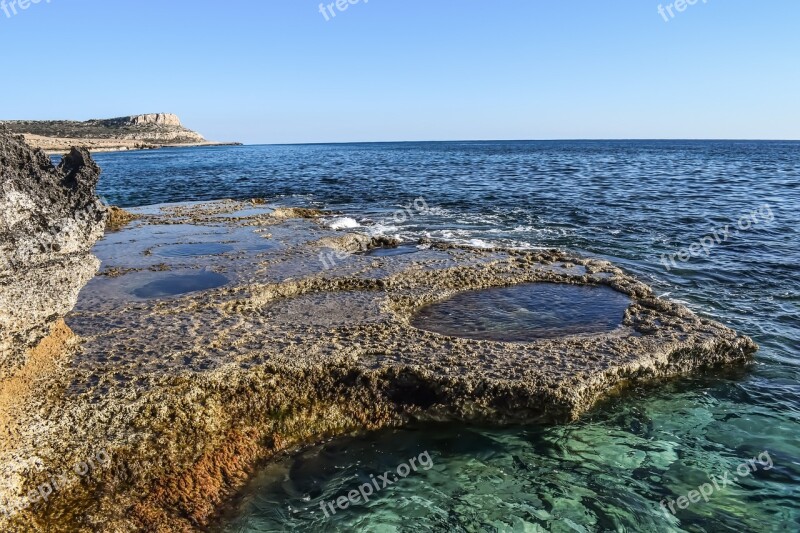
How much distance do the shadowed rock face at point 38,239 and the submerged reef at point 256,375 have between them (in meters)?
0.68

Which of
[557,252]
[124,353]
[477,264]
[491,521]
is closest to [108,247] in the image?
[124,353]

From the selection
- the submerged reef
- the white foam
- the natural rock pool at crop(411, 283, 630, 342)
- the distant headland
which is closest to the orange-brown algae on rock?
the white foam

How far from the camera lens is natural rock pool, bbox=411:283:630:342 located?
8.81 metres

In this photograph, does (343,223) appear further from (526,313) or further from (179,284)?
(526,313)

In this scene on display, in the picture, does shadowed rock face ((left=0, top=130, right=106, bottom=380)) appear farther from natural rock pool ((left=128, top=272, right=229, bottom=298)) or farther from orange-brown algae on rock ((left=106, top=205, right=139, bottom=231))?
orange-brown algae on rock ((left=106, top=205, right=139, bottom=231))

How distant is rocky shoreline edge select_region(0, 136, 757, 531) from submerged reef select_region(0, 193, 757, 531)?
0.07ft

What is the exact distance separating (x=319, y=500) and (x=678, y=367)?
5767mm

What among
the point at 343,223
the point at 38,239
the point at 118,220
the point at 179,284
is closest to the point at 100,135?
the point at 118,220

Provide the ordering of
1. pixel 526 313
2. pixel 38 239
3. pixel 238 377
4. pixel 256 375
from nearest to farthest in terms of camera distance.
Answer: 1. pixel 238 377
2. pixel 256 375
3. pixel 38 239
4. pixel 526 313

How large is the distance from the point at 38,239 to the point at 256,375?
369 centimetres

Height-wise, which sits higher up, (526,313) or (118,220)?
(118,220)

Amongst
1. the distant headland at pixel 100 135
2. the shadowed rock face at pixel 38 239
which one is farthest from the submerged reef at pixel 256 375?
the distant headland at pixel 100 135

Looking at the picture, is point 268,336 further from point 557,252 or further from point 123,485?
point 557,252

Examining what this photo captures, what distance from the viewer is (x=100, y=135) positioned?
5418 inches
